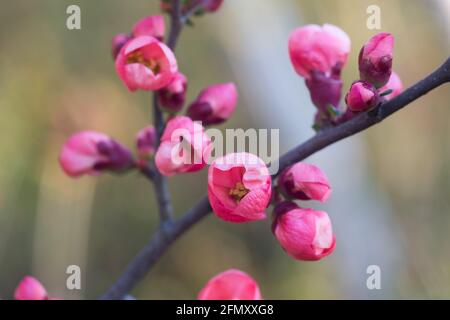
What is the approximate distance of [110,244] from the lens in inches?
91.2

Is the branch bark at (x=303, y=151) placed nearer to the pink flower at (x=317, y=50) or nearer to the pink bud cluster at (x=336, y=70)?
the pink bud cluster at (x=336, y=70)

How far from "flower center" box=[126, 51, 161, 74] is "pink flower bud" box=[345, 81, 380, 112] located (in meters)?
0.23

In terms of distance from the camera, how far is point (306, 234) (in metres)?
0.65

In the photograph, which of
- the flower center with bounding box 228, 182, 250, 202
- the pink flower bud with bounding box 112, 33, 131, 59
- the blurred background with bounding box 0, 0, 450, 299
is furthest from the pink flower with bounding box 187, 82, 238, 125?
the blurred background with bounding box 0, 0, 450, 299

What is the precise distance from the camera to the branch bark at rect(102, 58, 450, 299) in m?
0.60

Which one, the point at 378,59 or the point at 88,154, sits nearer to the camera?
the point at 378,59

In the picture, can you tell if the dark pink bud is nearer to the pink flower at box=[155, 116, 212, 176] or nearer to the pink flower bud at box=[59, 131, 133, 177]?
the pink flower at box=[155, 116, 212, 176]

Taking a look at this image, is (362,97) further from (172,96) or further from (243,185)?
(172,96)

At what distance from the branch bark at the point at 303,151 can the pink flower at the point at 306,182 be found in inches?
0.5

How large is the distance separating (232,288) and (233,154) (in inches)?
7.3

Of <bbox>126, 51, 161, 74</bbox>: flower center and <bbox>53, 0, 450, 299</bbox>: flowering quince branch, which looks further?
<bbox>126, 51, 161, 74</bbox>: flower center

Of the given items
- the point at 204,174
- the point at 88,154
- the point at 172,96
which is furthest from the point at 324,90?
the point at 204,174
